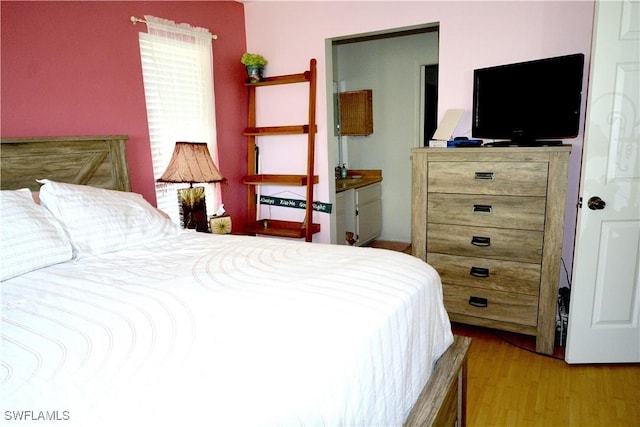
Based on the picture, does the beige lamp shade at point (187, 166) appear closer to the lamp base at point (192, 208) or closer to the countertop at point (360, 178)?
the lamp base at point (192, 208)

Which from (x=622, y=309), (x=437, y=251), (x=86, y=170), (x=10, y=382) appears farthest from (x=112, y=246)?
(x=622, y=309)

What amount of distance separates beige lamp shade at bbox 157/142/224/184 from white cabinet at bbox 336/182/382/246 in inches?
61.9

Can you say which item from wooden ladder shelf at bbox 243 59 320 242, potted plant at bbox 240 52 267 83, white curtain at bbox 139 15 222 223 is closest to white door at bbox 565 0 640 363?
wooden ladder shelf at bbox 243 59 320 242

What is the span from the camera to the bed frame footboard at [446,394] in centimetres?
126

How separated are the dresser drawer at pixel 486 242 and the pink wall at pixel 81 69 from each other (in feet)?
6.41

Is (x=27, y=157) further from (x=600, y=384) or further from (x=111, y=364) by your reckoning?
(x=600, y=384)

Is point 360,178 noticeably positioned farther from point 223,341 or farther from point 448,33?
point 223,341

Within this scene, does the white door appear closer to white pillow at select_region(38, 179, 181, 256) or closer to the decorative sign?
the decorative sign

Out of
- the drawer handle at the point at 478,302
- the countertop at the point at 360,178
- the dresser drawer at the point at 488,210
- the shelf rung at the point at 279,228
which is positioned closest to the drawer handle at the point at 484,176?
the dresser drawer at the point at 488,210

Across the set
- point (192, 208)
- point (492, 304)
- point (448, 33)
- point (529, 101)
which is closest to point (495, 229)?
point (492, 304)

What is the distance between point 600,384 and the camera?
2.09m

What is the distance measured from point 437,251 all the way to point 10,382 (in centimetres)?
226

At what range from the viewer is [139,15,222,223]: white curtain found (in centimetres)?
276

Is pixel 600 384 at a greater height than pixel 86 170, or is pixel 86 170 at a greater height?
pixel 86 170
